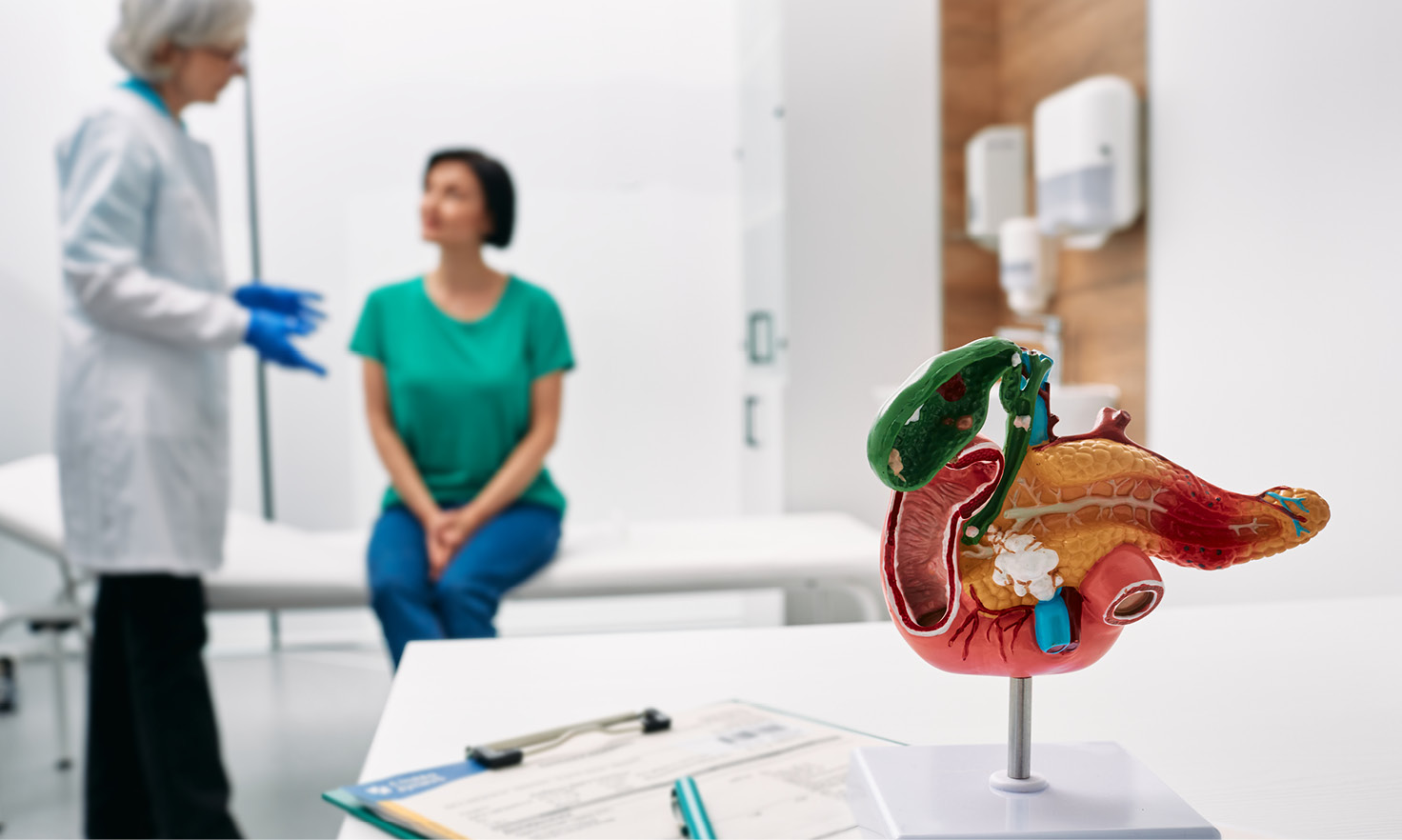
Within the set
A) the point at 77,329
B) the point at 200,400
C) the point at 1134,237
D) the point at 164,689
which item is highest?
the point at 1134,237

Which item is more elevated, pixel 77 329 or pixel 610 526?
pixel 77 329

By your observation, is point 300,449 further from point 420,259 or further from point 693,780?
point 693,780

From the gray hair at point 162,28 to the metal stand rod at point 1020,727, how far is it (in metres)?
1.76

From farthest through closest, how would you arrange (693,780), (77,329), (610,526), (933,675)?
(610,526) < (77,329) < (933,675) < (693,780)

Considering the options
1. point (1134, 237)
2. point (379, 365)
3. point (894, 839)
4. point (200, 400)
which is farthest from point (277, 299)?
point (894, 839)

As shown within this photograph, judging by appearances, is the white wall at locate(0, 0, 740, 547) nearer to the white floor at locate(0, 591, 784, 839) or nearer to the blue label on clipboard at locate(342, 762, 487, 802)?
the white floor at locate(0, 591, 784, 839)

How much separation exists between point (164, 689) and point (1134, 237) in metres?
1.93

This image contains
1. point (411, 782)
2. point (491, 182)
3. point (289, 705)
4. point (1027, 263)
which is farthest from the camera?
point (289, 705)

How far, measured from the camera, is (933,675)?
872mm

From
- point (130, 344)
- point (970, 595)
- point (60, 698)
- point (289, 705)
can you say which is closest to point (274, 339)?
point (130, 344)

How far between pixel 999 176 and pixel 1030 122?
0.55ft

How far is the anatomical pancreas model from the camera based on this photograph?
52 centimetres

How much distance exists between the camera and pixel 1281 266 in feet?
5.52

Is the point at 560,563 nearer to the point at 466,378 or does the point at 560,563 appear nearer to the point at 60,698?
the point at 466,378
